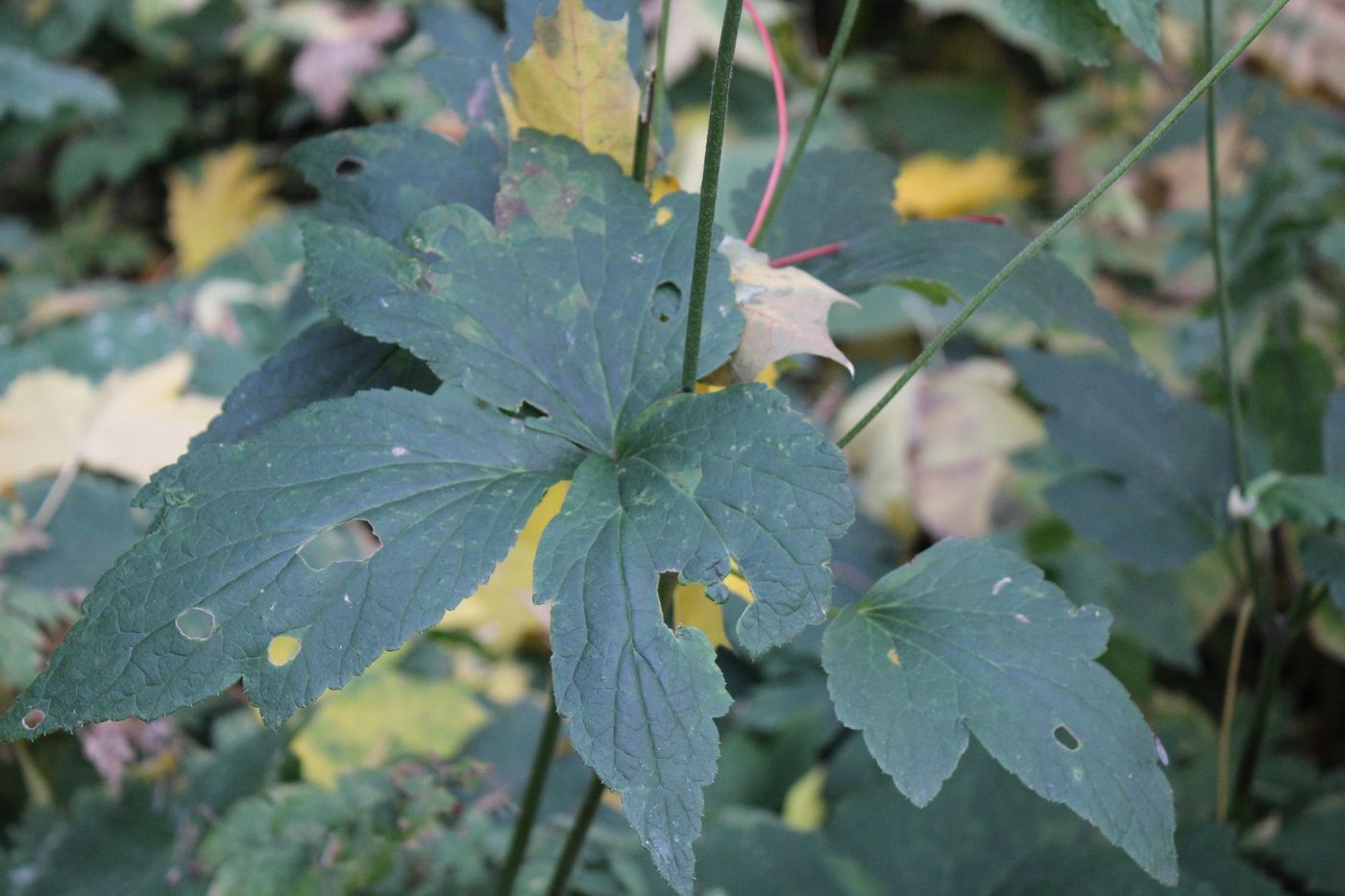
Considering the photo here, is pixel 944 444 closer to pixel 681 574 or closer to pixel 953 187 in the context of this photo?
pixel 953 187

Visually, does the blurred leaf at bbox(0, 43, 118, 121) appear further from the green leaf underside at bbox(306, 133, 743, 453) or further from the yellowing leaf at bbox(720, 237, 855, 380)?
the yellowing leaf at bbox(720, 237, 855, 380)

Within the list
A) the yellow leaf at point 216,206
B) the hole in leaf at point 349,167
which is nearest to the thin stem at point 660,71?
the hole in leaf at point 349,167

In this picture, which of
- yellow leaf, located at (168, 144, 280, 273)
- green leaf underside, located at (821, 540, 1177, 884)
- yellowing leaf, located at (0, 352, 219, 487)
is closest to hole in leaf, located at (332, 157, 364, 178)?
green leaf underside, located at (821, 540, 1177, 884)

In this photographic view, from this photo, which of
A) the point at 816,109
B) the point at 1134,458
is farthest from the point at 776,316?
the point at 1134,458

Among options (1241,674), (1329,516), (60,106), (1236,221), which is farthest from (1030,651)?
(60,106)

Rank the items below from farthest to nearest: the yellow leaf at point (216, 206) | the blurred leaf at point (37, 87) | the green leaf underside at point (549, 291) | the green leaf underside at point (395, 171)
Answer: the yellow leaf at point (216, 206), the blurred leaf at point (37, 87), the green leaf underside at point (395, 171), the green leaf underside at point (549, 291)

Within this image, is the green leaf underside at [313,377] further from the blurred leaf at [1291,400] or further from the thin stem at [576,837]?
the blurred leaf at [1291,400]

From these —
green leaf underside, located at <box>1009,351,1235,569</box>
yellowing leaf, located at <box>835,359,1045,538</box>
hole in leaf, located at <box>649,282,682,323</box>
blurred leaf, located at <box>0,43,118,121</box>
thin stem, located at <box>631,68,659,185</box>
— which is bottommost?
yellowing leaf, located at <box>835,359,1045,538</box>
